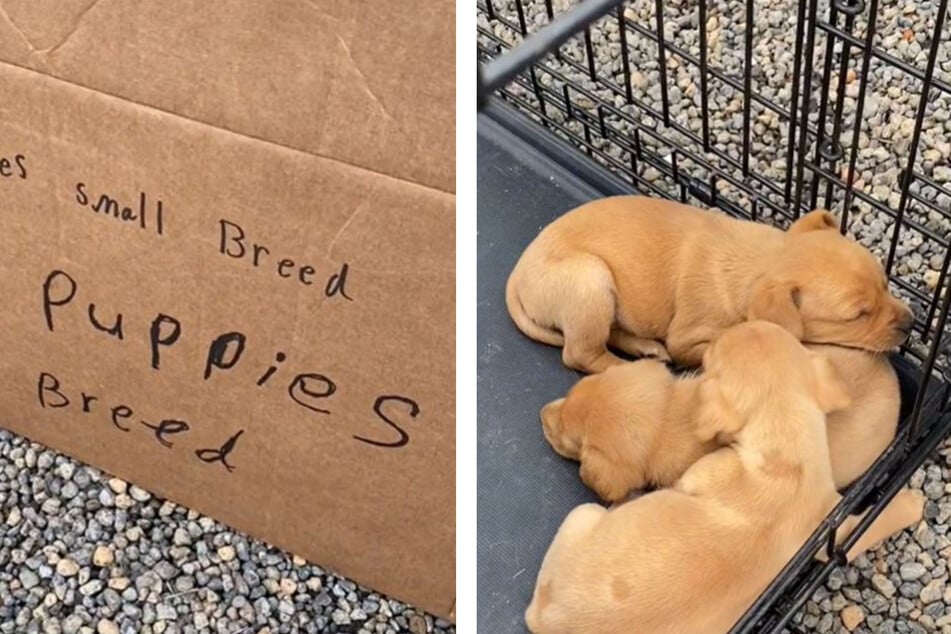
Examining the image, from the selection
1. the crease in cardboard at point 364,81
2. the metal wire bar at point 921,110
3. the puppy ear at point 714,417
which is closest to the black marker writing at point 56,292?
the crease in cardboard at point 364,81

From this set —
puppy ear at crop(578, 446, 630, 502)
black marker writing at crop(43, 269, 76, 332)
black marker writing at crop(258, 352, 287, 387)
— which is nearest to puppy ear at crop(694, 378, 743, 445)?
puppy ear at crop(578, 446, 630, 502)

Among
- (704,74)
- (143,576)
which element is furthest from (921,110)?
(143,576)

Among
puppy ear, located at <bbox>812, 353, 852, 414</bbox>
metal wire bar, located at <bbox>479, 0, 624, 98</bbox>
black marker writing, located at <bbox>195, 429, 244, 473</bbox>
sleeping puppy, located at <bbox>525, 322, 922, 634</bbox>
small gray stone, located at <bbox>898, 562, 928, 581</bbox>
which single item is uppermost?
metal wire bar, located at <bbox>479, 0, 624, 98</bbox>

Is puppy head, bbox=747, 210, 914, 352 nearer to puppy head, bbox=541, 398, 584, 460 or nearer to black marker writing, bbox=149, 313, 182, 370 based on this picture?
puppy head, bbox=541, 398, 584, 460

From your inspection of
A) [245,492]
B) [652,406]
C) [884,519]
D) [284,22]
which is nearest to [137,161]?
[284,22]

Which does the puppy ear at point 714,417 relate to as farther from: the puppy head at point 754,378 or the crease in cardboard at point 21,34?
the crease in cardboard at point 21,34

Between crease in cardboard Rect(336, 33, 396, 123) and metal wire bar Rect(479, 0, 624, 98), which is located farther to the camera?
crease in cardboard Rect(336, 33, 396, 123)

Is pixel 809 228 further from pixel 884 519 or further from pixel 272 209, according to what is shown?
pixel 272 209

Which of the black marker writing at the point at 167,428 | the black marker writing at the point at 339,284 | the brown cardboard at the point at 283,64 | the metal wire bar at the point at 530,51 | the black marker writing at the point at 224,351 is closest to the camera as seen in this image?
the metal wire bar at the point at 530,51
